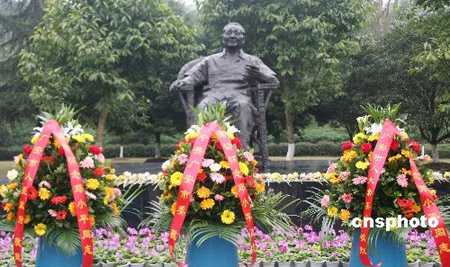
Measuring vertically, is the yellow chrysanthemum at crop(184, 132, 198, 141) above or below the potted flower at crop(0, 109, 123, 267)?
above

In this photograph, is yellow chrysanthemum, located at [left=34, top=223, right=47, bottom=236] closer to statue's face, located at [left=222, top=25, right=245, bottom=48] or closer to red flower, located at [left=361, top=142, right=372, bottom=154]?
red flower, located at [left=361, top=142, right=372, bottom=154]

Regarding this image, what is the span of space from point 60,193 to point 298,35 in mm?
9695

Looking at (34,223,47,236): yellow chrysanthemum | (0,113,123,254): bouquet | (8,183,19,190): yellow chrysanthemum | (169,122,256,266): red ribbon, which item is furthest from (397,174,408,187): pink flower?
(8,183,19,190): yellow chrysanthemum

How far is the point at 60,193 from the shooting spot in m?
A: 3.04

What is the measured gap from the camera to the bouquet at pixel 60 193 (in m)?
2.97

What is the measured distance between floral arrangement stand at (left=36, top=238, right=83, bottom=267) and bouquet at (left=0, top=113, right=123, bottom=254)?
6 cm

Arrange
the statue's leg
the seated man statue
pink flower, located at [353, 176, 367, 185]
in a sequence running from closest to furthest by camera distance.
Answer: pink flower, located at [353, 176, 367, 185] < the statue's leg < the seated man statue

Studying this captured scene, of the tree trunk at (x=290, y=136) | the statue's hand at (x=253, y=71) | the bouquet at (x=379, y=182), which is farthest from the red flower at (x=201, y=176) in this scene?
the tree trunk at (x=290, y=136)

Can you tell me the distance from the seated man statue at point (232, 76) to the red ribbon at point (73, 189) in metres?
3.45

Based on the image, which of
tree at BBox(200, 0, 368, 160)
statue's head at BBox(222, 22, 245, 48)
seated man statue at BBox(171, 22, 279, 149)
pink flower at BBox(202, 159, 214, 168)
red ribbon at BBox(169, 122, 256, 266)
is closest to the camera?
red ribbon at BBox(169, 122, 256, 266)

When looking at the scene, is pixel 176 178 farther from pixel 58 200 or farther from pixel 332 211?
pixel 332 211

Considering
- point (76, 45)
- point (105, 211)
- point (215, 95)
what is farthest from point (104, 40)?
point (105, 211)

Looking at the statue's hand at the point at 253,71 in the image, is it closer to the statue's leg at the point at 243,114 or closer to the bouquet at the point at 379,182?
the statue's leg at the point at 243,114

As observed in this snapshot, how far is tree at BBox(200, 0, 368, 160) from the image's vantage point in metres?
12.0
